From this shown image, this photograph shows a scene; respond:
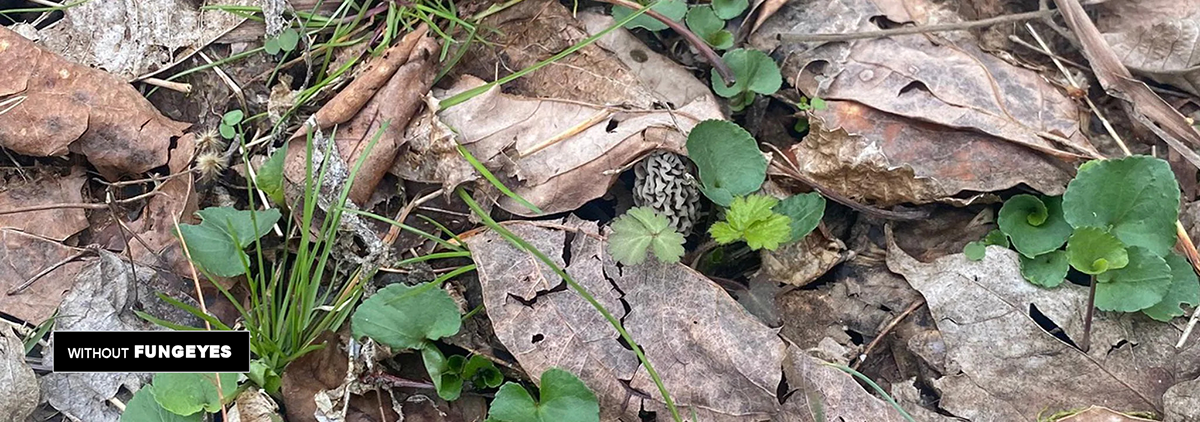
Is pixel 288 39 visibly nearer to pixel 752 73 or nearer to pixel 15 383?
pixel 15 383

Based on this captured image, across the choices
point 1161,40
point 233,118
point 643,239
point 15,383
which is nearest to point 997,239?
point 1161,40

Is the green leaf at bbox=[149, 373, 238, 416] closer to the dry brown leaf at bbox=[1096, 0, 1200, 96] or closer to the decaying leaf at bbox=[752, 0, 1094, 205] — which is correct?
the decaying leaf at bbox=[752, 0, 1094, 205]

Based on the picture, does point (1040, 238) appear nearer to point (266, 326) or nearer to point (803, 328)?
point (803, 328)

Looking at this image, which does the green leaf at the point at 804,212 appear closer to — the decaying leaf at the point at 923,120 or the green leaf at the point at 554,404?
the decaying leaf at the point at 923,120

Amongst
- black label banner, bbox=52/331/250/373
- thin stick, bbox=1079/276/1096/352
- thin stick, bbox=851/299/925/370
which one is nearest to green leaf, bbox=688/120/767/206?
thin stick, bbox=851/299/925/370

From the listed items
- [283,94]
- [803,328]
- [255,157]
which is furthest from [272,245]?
[803,328]

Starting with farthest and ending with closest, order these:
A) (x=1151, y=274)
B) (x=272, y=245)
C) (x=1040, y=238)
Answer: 1. (x=272, y=245)
2. (x=1040, y=238)
3. (x=1151, y=274)

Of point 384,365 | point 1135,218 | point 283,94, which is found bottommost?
point 384,365
